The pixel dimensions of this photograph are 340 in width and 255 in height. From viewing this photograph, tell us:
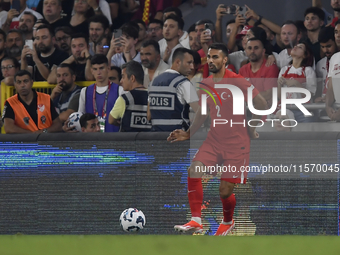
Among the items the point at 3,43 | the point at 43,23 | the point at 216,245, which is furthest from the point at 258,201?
the point at 3,43

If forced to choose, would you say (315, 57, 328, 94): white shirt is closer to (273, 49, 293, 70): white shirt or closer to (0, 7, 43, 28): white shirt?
(273, 49, 293, 70): white shirt

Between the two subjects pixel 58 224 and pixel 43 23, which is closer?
pixel 58 224

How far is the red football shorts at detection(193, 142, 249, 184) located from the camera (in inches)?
237

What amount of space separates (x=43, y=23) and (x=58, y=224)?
3.31 metres

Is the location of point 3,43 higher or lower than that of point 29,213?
higher

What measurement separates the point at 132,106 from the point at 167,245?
1812 mm

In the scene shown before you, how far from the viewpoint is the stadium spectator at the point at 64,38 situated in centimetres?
815

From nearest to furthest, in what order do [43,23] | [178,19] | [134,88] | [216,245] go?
[216,245], [134,88], [178,19], [43,23]

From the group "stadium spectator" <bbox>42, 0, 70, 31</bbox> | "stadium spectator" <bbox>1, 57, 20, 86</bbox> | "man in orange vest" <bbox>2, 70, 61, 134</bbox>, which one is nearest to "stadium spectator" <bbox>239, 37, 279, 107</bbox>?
"man in orange vest" <bbox>2, 70, 61, 134</bbox>

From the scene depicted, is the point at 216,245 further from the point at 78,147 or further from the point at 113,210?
the point at 78,147

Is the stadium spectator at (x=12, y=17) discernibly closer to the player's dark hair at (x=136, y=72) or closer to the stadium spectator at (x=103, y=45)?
the stadium spectator at (x=103, y=45)

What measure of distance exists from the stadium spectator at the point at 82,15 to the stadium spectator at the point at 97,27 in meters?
0.36

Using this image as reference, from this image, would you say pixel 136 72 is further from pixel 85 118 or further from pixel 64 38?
pixel 64 38

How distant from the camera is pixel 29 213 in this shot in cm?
641
